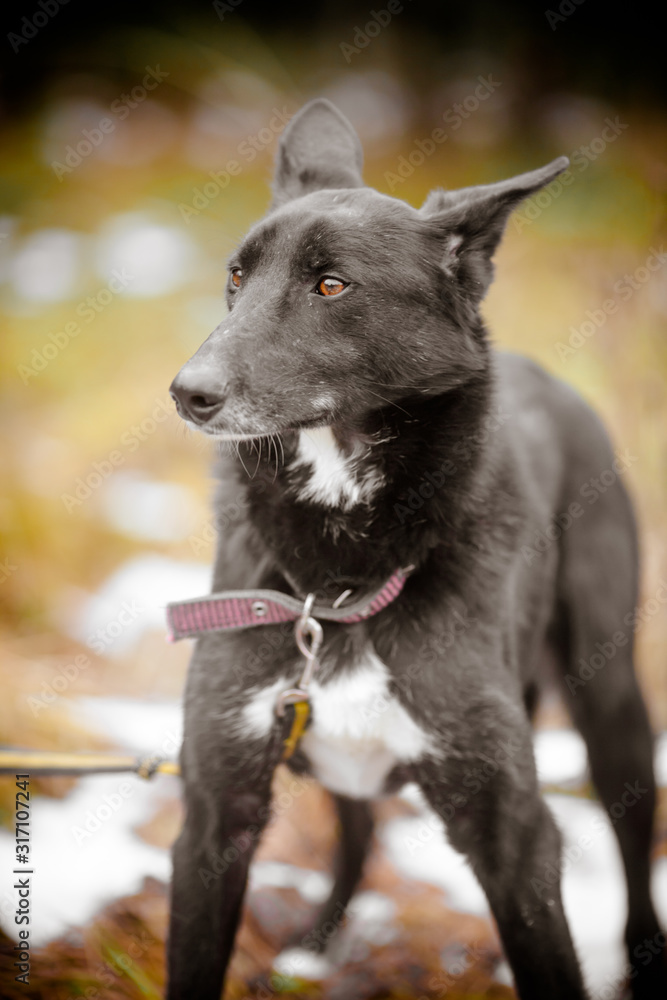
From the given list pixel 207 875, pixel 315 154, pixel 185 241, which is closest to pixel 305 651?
pixel 207 875

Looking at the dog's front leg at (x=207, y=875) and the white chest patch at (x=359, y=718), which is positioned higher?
the white chest patch at (x=359, y=718)

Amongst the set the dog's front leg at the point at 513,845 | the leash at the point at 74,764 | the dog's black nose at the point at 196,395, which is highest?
the dog's black nose at the point at 196,395

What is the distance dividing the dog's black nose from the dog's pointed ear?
0.82 m

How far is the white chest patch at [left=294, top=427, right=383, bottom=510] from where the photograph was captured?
171cm

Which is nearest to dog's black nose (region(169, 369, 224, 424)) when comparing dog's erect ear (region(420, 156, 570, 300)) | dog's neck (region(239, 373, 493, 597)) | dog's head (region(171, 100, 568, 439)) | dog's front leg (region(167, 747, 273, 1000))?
dog's head (region(171, 100, 568, 439))

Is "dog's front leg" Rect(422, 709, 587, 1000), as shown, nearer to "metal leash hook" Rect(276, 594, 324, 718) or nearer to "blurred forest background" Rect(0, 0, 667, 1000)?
"metal leash hook" Rect(276, 594, 324, 718)

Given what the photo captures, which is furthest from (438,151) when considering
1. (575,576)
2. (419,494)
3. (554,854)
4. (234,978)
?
(234,978)

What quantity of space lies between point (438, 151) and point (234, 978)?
14.1 feet

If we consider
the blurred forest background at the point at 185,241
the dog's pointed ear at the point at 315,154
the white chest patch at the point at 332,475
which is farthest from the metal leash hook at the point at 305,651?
the blurred forest background at the point at 185,241

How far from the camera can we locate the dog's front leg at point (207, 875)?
1.64 meters

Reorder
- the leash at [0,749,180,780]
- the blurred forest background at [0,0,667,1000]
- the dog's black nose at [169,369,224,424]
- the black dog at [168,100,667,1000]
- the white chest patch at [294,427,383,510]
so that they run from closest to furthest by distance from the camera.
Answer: the dog's black nose at [169,369,224,424], the black dog at [168,100,667,1000], the white chest patch at [294,427,383,510], the leash at [0,749,180,780], the blurred forest background at [0,0,667,1000]

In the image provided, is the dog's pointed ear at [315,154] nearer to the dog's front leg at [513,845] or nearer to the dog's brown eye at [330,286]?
the dog's brown eye at [330,286]

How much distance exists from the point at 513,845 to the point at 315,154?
72.5 inches

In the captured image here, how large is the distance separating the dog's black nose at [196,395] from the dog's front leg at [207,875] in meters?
0.78
